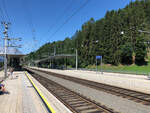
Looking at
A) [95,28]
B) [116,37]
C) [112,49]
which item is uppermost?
[95,28]

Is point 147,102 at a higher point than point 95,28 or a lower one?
lower

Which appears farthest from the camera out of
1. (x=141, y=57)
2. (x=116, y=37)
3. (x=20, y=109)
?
(x=116, y=37)

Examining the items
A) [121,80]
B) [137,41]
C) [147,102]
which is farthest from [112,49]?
[147,102]

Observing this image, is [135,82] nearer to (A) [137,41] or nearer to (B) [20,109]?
(B) [20,109]

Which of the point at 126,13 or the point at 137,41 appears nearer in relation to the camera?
the point at 137,41

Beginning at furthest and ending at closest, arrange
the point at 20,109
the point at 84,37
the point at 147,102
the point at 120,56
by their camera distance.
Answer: the point at 84,37
the point at 120,56
the point at 147,102
the point at 20,109

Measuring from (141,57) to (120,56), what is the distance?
8.74 m

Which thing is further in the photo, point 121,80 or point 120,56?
point 120,56

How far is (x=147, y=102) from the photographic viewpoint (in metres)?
8.27

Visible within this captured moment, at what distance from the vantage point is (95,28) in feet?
250

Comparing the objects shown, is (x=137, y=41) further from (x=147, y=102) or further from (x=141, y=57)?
(x=147, y=102)

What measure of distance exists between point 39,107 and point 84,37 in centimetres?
7497

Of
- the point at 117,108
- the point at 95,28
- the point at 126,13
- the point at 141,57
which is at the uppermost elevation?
the point at 126,13

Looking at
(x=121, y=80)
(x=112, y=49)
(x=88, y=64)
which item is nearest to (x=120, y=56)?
(x=112, y=49)
